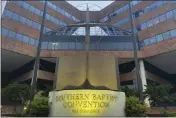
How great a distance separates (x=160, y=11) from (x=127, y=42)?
25.7 ft

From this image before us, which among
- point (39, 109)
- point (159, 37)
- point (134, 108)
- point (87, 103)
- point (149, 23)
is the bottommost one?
point (39, 109)

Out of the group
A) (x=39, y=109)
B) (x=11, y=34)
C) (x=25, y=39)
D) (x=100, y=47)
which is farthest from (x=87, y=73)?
(x=11, y=34)

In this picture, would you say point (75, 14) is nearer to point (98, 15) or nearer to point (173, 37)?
point (98, 15)

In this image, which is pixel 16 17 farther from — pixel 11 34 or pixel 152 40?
pixel 152 40

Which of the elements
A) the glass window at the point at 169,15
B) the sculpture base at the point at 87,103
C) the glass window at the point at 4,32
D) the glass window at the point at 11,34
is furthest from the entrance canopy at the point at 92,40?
the sculpture base at the point at 87,103

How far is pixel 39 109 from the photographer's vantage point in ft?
57.2

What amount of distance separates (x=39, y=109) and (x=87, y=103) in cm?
477

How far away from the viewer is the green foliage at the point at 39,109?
17281mm

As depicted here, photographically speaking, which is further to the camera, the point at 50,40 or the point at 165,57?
the point at 50,40

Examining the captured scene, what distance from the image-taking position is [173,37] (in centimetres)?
2942

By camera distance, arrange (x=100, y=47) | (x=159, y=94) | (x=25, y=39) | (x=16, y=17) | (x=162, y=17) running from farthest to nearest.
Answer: (x=16, y=17), (x=100, y=47), (x=162, y=17), (x=25, y=39), (x=159, y=94)

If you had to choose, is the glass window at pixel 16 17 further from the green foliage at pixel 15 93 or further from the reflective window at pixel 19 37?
the green foliage at pixel 15 93

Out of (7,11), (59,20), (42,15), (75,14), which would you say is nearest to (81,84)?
(7,11)

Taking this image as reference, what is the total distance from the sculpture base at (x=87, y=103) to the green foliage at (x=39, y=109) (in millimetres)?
1356
